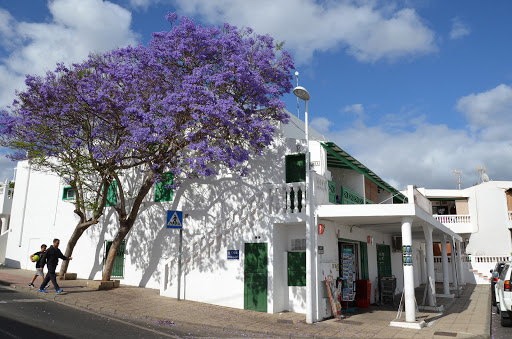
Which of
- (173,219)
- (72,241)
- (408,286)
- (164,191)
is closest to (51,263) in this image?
(72,241)

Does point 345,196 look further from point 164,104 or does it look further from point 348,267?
point 164,104

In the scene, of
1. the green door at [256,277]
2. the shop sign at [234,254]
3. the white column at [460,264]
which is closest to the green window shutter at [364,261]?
the green door at [256,277]

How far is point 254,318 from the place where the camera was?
1070cm

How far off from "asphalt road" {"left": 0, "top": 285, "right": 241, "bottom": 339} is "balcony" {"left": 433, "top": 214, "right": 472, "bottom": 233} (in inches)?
1057

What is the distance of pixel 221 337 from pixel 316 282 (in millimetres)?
3420

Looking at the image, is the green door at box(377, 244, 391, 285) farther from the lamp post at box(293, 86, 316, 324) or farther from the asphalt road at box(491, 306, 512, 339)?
the lamp post at box(293, 86, 316, 324)

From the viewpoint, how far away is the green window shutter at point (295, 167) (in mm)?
13422

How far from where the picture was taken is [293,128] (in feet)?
53.8

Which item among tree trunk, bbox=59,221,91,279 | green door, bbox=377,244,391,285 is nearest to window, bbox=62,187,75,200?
tree trunk, bbox=59,221,91,279

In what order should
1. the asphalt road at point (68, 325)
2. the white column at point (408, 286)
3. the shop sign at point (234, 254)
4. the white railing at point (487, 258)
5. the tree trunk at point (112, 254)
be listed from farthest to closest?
the white railing at point (487, 258) < the tree trunk at point (112, 254) < the shop sign at point (234, 254) < the white column at point (408, 286) < the asphalt road at point (68, 325)

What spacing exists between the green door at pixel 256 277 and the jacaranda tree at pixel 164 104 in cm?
296

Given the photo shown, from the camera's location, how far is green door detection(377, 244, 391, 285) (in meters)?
17.4

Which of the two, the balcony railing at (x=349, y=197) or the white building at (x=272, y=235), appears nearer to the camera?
the white building at (x=272, y=235)

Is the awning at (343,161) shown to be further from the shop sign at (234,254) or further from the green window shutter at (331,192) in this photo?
the shop sign at (234,254)
